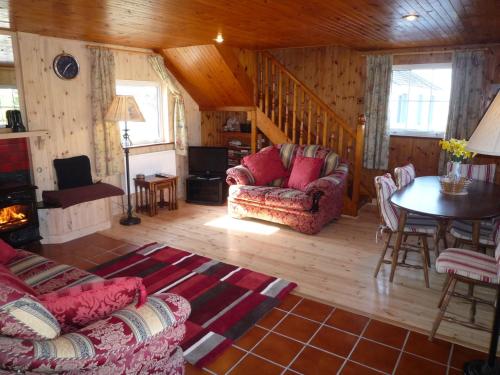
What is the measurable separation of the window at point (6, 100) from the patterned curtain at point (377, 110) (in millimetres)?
4625

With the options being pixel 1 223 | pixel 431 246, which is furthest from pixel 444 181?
pixel 1 223

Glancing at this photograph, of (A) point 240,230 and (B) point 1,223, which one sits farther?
(A) point 240,230

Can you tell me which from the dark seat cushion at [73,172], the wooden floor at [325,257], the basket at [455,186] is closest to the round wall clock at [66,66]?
the dark seat cushion at [73,172]

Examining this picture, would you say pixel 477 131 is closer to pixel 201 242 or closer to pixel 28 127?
pixel 201 242

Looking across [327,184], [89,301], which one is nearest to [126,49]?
[327,184]

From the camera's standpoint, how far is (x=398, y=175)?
383cm

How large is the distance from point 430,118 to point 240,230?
3236 millimetres

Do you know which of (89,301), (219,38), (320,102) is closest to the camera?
(89,301)

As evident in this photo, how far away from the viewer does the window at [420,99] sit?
18.0 feet

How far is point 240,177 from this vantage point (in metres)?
5.27

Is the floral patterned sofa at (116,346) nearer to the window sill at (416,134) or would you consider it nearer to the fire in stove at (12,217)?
the fire in stove at (12,217)

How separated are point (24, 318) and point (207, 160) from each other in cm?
491

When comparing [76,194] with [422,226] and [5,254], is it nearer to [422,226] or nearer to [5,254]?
[5,254]

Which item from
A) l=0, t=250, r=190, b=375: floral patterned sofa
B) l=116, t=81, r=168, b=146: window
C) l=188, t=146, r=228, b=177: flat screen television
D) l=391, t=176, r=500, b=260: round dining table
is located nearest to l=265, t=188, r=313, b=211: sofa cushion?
l=391, t=176, r=500, b=260: round dining table
